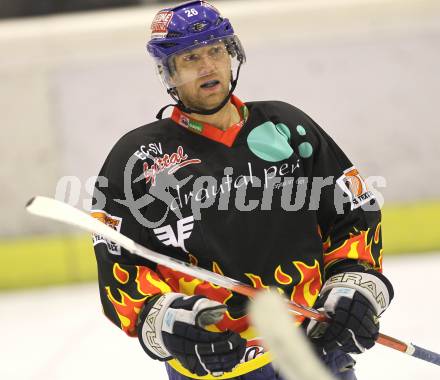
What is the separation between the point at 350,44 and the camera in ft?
13.5

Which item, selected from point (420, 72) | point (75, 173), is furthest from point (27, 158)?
point (420, 72)

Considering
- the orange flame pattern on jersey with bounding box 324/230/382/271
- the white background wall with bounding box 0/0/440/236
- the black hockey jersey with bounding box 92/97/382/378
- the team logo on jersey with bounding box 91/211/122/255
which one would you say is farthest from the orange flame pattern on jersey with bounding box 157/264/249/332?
the white background wall with bounding box 0/0/440/236

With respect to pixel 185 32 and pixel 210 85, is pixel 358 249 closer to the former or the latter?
pixel 210 85

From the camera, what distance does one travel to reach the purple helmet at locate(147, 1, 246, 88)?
6.37 ft

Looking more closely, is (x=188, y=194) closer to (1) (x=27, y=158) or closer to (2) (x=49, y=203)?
(2) (x=49, y=203)

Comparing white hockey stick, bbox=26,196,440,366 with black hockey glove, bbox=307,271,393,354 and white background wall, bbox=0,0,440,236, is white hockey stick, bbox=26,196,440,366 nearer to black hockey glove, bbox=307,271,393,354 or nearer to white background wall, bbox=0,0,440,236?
black hockey glove, bbox=307,271,393,354

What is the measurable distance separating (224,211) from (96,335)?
187 centimetres

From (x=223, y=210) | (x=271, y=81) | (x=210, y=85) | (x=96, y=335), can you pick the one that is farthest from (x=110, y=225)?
(x=271, y=81)

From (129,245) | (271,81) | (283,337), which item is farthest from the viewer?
(271,81)

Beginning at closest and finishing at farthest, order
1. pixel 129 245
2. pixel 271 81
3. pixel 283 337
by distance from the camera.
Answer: pixel 283 337
pixel 129 245
pixel 271 81

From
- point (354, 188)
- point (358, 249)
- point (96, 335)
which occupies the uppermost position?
point (354, 188)

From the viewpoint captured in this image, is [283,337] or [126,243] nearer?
[283,337]

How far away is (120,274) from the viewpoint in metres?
1.91

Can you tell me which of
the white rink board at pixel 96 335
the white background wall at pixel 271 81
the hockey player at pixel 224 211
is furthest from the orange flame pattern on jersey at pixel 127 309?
the white background wall at pixel 271 81
